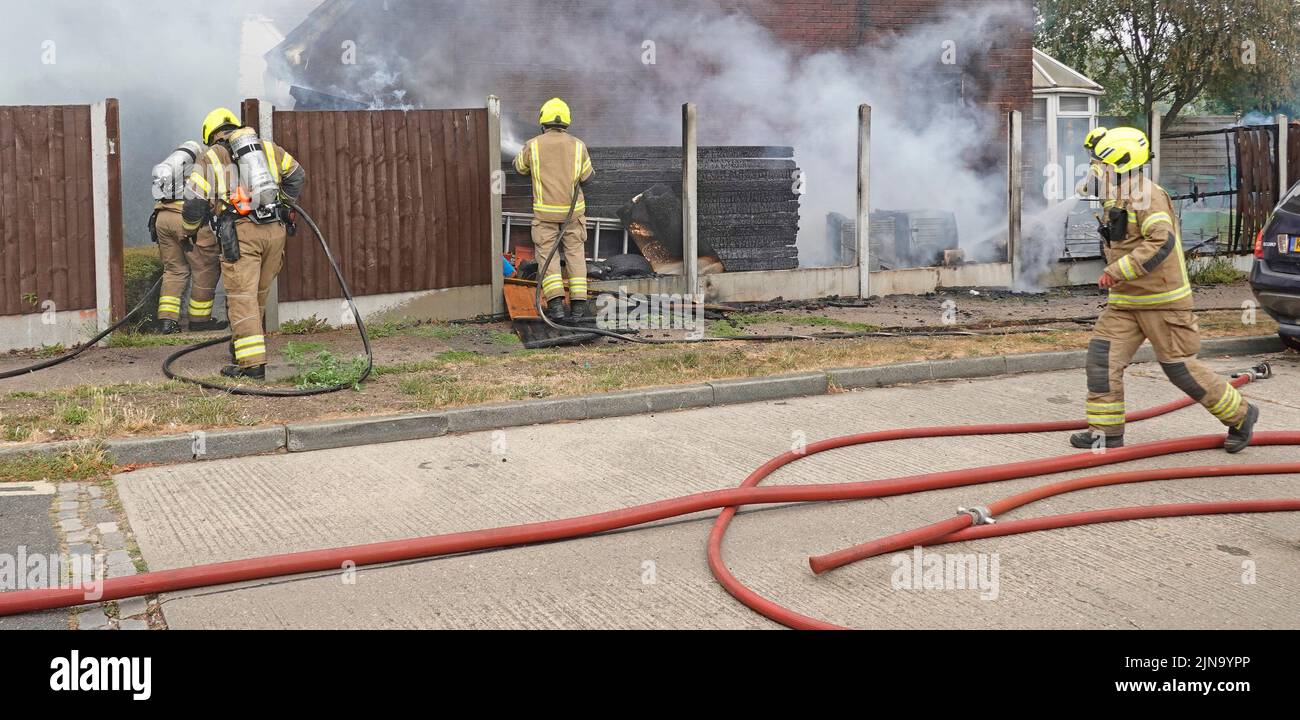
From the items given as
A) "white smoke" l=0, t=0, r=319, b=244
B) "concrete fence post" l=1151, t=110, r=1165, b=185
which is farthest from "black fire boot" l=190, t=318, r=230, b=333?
"concrete fence post" l=1151, t=110, r=1165, b=185

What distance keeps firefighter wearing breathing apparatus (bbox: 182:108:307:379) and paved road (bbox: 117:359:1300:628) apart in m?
1.85

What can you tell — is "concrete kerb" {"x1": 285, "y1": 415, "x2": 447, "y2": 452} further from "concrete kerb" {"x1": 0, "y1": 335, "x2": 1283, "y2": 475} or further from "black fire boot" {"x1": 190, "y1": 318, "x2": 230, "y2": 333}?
"black fire boot" {"x1": 190, "y1": 318, "x2": 230, "y2": 333}

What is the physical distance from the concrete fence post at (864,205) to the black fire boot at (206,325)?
6.61 metres

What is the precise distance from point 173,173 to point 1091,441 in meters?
7.49

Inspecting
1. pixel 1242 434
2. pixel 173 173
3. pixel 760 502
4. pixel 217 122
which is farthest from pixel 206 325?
pixel 1242 434

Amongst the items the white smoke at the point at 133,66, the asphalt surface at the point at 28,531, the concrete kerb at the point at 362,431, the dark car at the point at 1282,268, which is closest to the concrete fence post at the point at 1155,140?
the dark car at the point at 1282,268

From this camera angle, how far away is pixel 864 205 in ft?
43.3

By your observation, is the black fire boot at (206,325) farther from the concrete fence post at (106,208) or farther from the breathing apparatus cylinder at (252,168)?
the breathing apparatus cylinder at (252,168)

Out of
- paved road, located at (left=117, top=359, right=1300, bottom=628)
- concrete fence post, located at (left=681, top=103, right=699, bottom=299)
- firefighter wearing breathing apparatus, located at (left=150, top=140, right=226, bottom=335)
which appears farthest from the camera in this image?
concrete fence post, located at (left=681, top=103, right=699, bottom=299)

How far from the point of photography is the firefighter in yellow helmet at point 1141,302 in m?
6.01

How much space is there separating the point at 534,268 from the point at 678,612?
7190 mm

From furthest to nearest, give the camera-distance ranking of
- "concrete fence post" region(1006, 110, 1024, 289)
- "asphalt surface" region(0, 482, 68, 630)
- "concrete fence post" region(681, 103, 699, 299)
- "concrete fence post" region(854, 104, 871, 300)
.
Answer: "concrete fence post" region(1006, 110, 1024, 289) < "concrete fence post" region(854, 104, 871, 300) < "concrete fence post" region(681, 103, 699, 299) < "asphalt surface" region(0, 482, 68, 630)

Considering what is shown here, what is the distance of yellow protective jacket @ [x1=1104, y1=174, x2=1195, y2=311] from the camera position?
5977mm

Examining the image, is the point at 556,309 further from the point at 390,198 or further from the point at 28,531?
the point at 28,531
